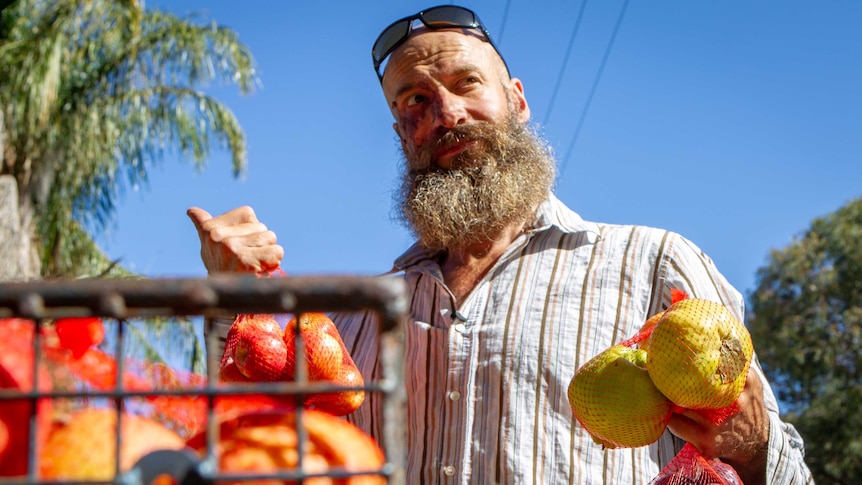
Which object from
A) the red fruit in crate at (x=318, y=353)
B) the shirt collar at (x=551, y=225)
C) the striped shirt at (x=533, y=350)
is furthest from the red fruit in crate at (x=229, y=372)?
the shirt collar at (x=551, y=225)

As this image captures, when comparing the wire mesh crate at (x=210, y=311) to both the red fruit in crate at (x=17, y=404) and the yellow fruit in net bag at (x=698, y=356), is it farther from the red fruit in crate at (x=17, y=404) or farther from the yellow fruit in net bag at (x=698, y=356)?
the yellow fruit in net bag at (x=698, y=356)

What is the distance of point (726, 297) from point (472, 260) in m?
0.92

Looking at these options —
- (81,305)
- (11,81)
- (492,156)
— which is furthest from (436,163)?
(11,81)

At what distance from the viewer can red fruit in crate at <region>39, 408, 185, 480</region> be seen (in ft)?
2.50

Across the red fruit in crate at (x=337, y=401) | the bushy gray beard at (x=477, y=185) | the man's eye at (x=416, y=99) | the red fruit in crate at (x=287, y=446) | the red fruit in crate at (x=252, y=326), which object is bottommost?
the red fruit in crate at (x=287, y=446)

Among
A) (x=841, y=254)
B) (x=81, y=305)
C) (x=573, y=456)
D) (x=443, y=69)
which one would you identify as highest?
(x=841, y=254)

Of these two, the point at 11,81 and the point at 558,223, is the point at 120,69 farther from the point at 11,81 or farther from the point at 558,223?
the point at 558,223

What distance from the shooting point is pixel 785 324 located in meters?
21.8

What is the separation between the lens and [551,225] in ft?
9.57

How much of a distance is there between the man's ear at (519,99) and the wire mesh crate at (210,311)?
9.72ft

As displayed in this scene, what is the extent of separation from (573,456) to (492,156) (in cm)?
126

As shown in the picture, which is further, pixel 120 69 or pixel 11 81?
pixel 120 69

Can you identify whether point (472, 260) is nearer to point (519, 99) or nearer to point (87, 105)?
point (519, 99)

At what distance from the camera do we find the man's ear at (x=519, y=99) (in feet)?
11.8
